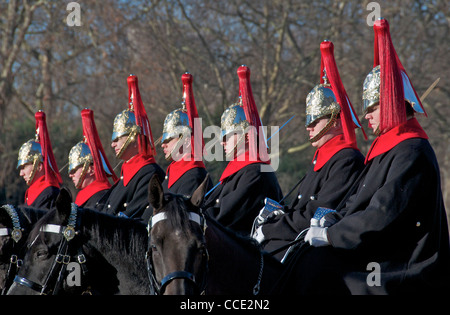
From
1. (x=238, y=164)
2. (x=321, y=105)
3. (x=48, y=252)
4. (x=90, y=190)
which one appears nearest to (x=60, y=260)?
(x=48, y=252)

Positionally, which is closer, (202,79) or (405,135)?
(405,135)

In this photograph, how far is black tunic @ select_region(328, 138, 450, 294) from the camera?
13.5ft

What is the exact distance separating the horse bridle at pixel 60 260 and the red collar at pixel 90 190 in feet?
15.1

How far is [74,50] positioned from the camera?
17.6 meters

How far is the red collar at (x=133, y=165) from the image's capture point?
8000mm

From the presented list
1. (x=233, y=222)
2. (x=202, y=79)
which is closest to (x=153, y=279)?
(x=233, y=222)

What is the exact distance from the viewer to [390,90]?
14.9 feet

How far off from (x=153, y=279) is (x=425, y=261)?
1596 mm

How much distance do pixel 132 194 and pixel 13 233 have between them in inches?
126

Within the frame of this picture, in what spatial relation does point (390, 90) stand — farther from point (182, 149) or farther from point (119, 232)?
point (182, 149)

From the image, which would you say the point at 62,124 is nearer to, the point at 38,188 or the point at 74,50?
the point at 74,50

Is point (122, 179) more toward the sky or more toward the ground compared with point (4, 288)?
more toward the sky

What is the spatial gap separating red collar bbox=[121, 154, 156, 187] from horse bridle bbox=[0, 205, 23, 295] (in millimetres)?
3214

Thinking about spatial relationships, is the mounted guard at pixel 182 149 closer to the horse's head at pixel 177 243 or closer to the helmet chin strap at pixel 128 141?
the helmet chin strap at pixel 128 141
